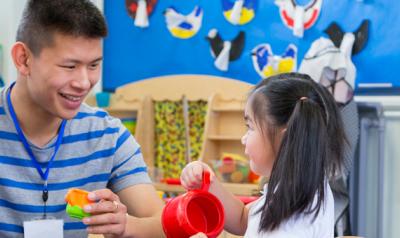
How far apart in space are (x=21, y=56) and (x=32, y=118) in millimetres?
147

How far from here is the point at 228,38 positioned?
343cm

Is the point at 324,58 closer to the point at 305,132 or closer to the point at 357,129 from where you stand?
A: the point at 357,129

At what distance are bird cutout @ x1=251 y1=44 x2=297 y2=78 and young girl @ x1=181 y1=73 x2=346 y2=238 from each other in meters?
1.94

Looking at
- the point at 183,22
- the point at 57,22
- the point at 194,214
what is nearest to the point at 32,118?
the point at 57,22

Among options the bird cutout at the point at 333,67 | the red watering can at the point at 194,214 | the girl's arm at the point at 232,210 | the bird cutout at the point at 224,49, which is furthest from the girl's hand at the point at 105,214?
the bird cutout at the point at 224,49

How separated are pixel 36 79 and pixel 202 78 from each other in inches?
83.1

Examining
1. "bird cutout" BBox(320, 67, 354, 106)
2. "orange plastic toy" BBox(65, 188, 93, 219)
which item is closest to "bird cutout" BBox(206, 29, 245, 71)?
"bird cutout" BBox(320, 67, 354, 106)

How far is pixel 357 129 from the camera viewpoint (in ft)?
9.24

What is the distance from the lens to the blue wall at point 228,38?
119 inches

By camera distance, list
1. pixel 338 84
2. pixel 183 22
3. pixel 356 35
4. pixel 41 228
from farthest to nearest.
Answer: pixel 183 22 < pixel 356 35 < pixel 338 84 < pixel 41 228

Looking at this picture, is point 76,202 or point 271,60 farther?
point 271,60

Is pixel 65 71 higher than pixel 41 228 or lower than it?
higher

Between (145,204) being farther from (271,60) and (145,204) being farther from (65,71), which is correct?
(271,60)

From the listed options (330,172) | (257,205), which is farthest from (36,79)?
(330,172)
